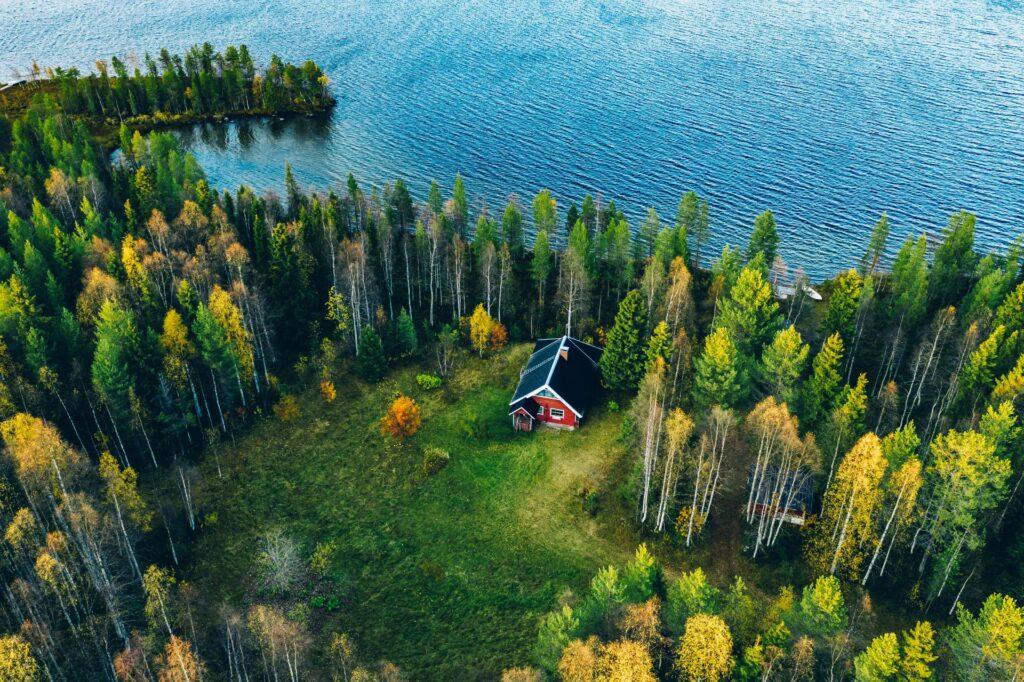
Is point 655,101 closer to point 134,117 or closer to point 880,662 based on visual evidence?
point 134,117

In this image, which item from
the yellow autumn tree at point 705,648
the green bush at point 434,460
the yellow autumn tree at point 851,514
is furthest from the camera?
the green bush at point 434,460

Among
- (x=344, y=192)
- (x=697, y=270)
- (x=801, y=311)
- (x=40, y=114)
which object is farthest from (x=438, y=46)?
(x=801, y=311)

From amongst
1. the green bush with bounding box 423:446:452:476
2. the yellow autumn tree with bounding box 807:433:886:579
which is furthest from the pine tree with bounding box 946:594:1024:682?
the green bush with bounding box 423:446:452:476

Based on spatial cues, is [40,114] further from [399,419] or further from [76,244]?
[399,419]

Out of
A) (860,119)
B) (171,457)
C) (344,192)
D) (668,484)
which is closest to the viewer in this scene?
(668,484)

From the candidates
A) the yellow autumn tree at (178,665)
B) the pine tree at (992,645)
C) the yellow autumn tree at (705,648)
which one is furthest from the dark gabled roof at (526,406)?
the pine tree at (992,645)

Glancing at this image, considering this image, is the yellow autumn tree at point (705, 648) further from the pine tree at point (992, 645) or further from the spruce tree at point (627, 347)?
the spruce tree at point (627, 347)
